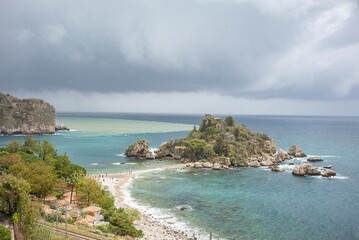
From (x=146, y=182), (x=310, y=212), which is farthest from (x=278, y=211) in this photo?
(x=146, y=182)

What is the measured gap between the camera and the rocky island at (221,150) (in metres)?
128

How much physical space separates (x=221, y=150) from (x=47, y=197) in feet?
264

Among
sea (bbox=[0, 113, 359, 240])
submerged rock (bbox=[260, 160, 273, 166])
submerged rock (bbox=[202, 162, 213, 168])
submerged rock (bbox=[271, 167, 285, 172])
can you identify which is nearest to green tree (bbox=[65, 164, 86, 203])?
sea (bbox=[0, 113, 359, 240])

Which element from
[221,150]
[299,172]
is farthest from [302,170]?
[221,150]

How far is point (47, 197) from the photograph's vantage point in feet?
229

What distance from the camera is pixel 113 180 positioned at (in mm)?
100375

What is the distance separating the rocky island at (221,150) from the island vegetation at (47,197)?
193 feet

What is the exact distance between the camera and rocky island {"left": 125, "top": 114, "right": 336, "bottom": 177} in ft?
422

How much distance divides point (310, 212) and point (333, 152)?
4403 inches

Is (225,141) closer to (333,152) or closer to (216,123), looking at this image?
(216,123)

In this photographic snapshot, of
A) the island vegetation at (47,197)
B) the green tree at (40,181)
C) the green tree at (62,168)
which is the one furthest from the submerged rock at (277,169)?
the green tree at (40,181)

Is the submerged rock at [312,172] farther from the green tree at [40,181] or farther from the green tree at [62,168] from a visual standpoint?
the green tree at [40,181]

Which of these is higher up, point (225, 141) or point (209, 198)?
point (225, 141)

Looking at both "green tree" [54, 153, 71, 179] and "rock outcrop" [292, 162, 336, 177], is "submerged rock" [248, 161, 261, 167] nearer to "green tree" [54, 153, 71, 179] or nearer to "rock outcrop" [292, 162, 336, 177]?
"rock outcrop" [292, 162, 336, 177]
